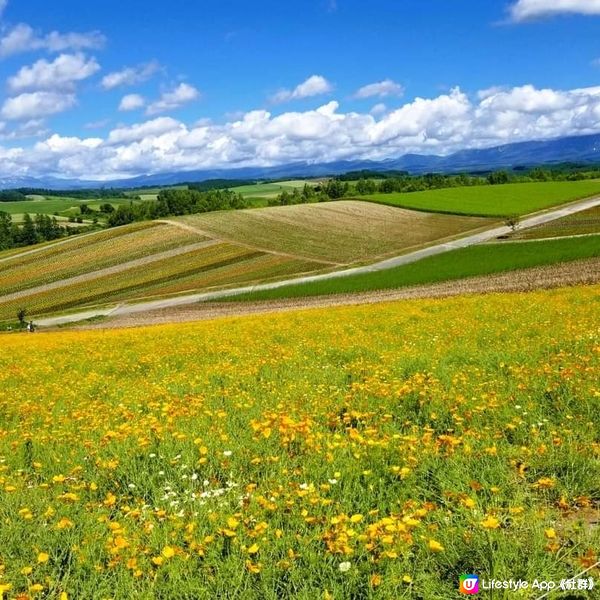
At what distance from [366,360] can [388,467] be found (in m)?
6.89

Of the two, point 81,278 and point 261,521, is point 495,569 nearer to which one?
point 261,521

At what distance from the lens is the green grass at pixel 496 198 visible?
126 m

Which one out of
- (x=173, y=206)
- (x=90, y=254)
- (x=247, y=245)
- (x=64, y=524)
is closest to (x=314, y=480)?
(x=64, y=524)

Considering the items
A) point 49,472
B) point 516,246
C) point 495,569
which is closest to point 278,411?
point 49,472

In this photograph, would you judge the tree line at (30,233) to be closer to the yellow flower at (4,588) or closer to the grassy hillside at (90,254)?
the grassy hillside at (90,254)

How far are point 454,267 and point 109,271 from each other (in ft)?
170

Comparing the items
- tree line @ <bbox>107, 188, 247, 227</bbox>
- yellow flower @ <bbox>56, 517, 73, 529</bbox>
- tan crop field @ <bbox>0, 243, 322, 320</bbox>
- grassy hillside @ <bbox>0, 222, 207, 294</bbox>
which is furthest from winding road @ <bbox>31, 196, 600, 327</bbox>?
tree line @ <bbox>107, 188, 247, 227</bbox>

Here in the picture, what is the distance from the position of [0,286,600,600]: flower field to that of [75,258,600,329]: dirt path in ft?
96.2

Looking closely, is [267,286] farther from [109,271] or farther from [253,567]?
[253,567]

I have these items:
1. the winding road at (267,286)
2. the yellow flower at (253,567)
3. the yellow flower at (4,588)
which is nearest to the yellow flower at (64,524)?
the yellow flower at (4,588)

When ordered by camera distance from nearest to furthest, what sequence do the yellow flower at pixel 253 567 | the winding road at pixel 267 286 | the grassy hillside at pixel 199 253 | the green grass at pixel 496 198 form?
1. the yellow flower at pixel 253 567
2. the winding road at pixel 267 286
3. the grassy hillside at pixel 199 253
4. the green grass at pixel 496 198

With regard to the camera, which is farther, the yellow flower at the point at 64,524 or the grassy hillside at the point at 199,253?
the grassy hillside at the point at 199,253

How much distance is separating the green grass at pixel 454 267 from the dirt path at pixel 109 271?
93.8ft

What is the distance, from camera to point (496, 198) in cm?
14312
